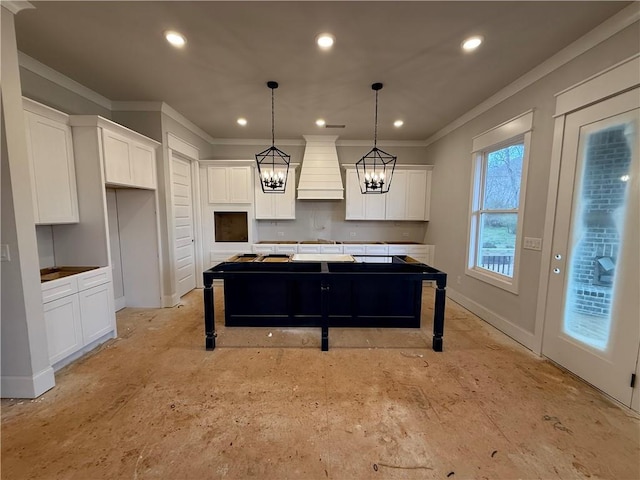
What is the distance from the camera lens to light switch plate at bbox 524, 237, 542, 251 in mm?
2718

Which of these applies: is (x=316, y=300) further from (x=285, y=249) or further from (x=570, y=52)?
(x=570, y=52)

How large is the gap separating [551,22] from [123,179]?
445 centimetres

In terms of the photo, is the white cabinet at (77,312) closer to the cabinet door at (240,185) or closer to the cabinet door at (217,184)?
the cabinet door at (217,184)

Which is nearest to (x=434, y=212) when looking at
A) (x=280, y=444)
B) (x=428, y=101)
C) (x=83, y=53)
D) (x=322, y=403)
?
(x=428, y=101)

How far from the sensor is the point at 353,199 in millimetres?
5359

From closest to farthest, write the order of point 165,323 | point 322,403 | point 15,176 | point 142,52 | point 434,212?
point 15,176
point 322,403
point 142,52
point 165,323
point 434,212

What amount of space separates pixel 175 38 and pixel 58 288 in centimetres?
246

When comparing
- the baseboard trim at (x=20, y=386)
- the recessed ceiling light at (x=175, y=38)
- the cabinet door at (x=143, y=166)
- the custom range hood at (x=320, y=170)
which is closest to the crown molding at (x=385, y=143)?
the custom range hood at (x=320, y=170)

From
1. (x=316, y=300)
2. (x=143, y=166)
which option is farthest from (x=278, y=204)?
(x=316, y=300)

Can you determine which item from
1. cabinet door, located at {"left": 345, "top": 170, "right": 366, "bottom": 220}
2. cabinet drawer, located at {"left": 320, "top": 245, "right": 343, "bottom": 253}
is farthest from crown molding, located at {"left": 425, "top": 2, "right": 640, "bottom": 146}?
cabinet drawer, located at {"left": 320, "top": 245, "right": 343, "bottom": 253}

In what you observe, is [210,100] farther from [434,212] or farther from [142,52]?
[434,212]

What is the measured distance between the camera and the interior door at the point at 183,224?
4.12 metres

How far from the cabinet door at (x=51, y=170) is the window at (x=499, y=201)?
4.90m

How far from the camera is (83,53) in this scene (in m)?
2.49
